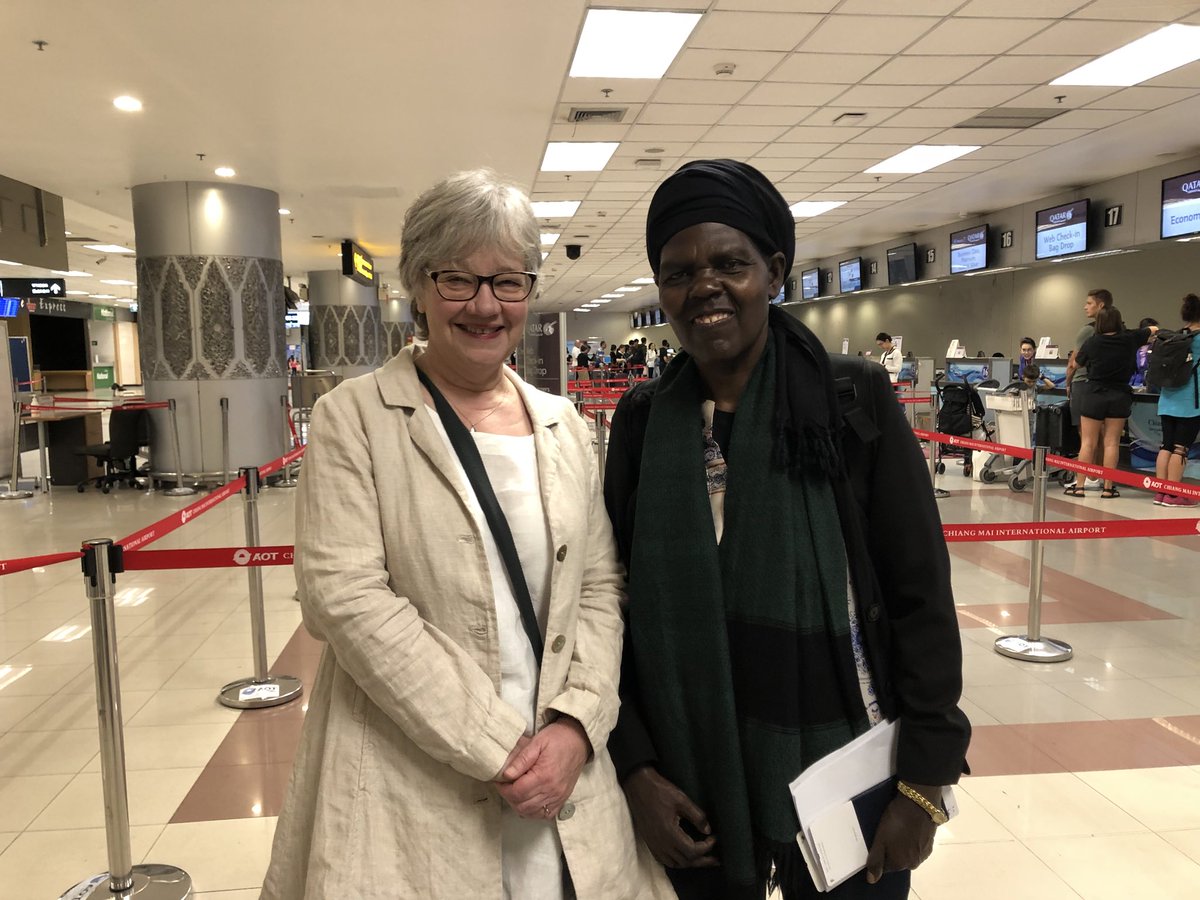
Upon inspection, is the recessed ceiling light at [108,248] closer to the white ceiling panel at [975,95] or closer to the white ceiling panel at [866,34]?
the white ceiling panel at [866,34]

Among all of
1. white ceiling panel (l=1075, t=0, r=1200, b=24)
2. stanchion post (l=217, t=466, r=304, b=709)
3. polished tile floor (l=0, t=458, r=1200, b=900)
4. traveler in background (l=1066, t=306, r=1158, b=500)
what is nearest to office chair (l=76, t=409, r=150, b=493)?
polished tile floor (l=0, t=458, r=1200, b=900)

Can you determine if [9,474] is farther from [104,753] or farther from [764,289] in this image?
[764,289]

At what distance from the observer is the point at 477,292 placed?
123 centimetres

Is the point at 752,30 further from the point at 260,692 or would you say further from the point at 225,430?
the point at 225,430

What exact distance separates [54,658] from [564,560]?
415 centimetres

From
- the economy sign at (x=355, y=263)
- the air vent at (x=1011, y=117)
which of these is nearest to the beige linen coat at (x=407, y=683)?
the air vent at (x=1011, y=117)

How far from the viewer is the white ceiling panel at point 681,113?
7.16 m

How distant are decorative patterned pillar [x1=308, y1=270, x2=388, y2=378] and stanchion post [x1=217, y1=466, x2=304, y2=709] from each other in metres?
13.9

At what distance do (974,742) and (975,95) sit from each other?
5.88 m

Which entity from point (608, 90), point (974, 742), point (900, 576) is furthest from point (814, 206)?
point (900, 576)

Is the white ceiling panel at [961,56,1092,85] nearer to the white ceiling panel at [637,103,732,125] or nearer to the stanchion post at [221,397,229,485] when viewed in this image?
the white ceiling panel at [637,103,732,125]

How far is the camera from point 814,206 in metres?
12.5

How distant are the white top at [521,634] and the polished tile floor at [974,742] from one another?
1.51m

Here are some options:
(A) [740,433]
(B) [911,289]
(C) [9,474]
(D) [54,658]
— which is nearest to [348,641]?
(A) [740,433]
